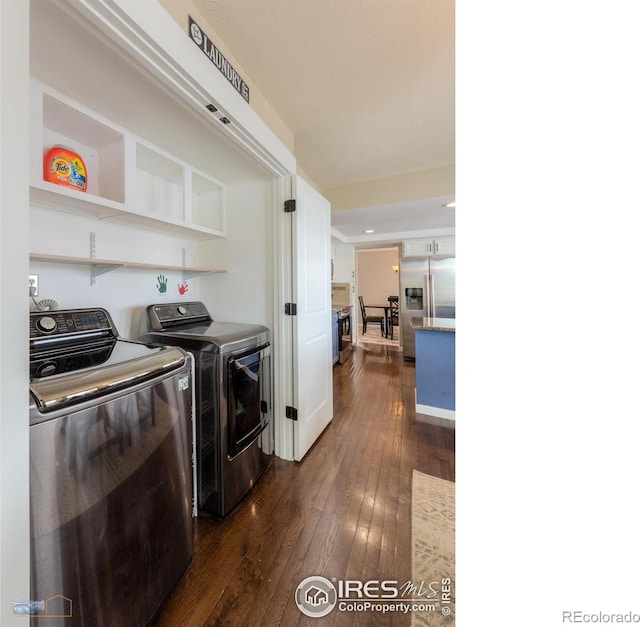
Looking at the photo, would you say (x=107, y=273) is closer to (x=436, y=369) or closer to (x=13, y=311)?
(x=13, y=311)

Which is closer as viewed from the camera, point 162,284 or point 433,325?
point 162,284

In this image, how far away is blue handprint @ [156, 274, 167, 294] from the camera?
190 cm

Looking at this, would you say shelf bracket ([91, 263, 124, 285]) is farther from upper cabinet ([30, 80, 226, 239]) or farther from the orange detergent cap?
the orange detergent cap

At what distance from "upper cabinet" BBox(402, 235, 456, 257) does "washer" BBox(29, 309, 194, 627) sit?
4306mm

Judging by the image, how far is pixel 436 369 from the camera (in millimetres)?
2648

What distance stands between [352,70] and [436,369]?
2.51 meters

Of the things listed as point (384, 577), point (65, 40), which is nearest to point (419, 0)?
point (65, 40)

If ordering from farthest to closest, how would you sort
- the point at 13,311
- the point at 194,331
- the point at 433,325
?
the point at 433,325 → the point at 194,331 → the point at 13,311

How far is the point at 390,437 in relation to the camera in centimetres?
225

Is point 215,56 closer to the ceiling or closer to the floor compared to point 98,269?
closer to the ceiling

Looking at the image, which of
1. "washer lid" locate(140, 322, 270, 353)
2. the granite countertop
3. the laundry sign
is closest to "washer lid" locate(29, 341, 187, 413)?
"washer lid" locate(140, 322, 270, 353)

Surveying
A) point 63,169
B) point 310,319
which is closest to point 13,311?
point 63,169

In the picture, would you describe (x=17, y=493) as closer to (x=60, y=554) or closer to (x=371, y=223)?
(x=60, y=554)

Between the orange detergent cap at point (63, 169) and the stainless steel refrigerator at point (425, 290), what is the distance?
13.6ft
